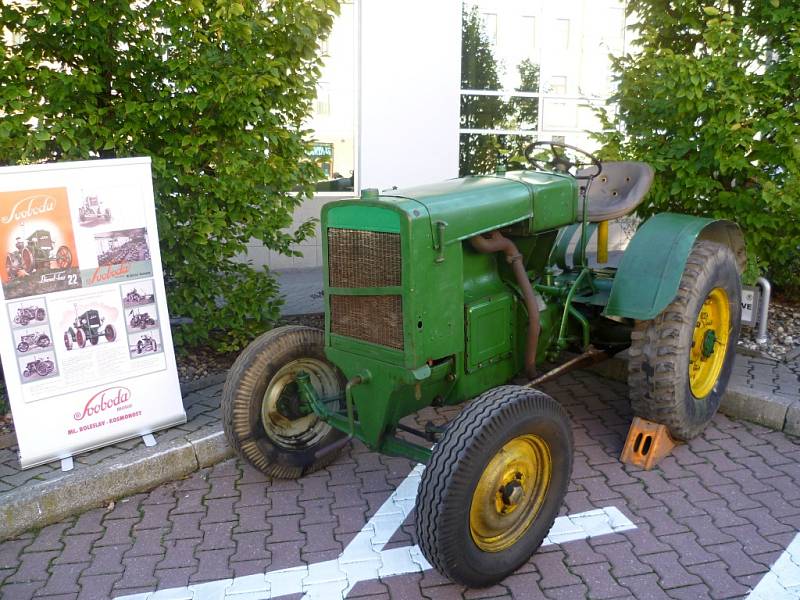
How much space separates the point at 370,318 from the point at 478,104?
6.84 m

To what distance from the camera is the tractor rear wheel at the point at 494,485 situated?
2541mm

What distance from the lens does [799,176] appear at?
480 centimetres

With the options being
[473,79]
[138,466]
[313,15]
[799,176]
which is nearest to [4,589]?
[138,466]

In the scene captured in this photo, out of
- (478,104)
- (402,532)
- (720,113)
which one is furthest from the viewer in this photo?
(478,104)

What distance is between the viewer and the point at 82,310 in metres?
3.67

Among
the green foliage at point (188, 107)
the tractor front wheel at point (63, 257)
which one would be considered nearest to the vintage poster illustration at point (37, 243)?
the tractor front wheel at point (63, 257)

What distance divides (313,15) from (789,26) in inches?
128

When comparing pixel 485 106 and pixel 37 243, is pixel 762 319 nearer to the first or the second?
pixel 37 243

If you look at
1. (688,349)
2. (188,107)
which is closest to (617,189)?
(688,349)

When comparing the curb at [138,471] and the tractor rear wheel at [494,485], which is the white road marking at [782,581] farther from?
the curb at [138,471]

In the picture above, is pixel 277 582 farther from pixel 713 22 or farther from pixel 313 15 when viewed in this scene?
pixel 713 22

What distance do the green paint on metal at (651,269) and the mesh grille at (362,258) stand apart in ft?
4.20

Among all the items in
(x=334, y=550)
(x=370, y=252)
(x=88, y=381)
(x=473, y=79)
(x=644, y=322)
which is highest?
(x=473, y=79)

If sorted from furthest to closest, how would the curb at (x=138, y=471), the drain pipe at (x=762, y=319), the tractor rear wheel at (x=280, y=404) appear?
the drain pipe at (x=762, y=319), the tractor rear wheel at (x=280, y=404), the curb at (x=138, y=471)
